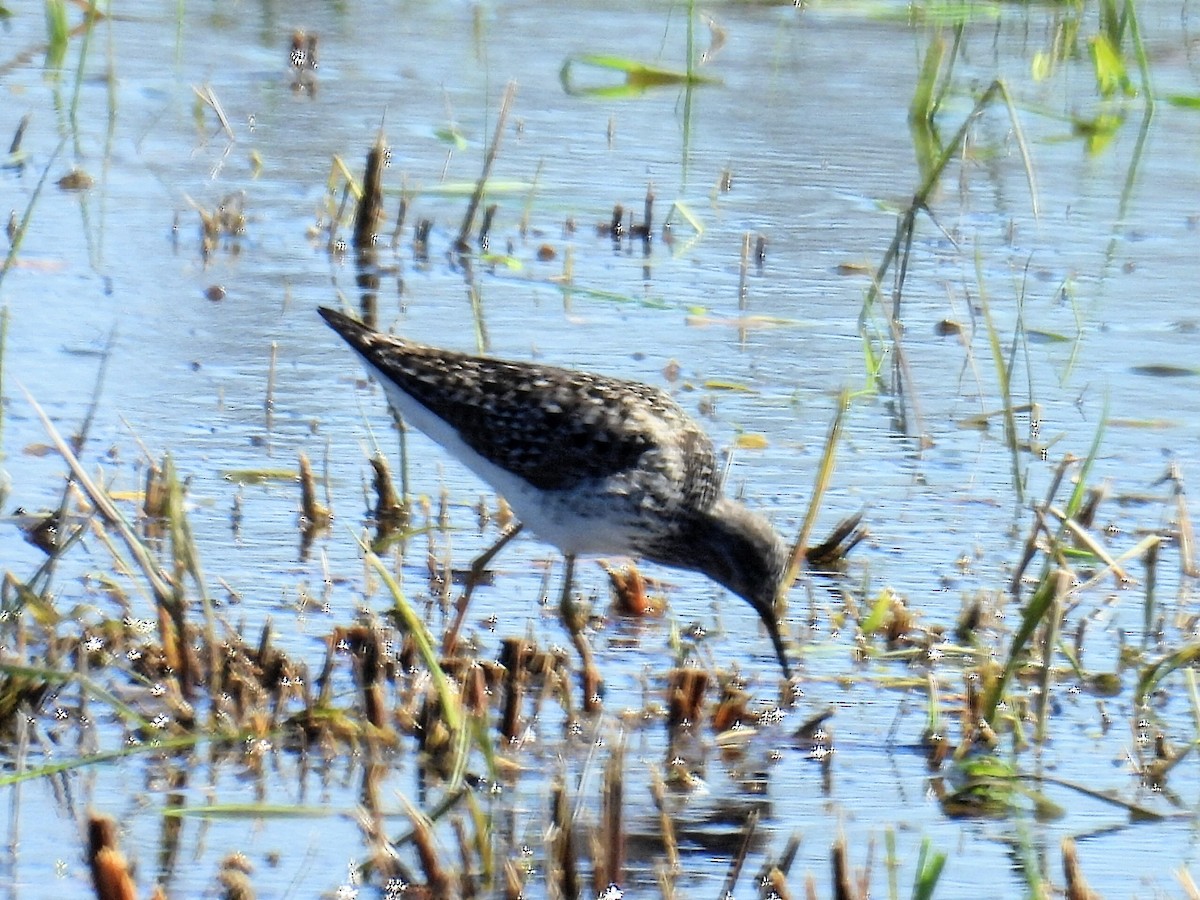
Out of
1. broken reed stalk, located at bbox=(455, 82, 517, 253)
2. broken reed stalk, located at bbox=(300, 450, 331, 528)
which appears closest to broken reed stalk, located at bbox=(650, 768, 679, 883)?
broken reed stalk, located at bbox=(300, 450, 331, 528)

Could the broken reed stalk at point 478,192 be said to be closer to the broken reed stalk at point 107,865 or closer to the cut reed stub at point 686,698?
the cut reed stub at point 686,698

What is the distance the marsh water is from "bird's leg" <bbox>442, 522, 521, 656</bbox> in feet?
0.27

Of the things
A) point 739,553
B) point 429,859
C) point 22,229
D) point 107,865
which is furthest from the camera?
point 22,229

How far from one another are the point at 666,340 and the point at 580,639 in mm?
2950

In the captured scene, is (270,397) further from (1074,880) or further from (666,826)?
(1074,880)

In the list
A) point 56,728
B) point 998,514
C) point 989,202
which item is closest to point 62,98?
point 989,202

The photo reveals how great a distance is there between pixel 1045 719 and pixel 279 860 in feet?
6.29

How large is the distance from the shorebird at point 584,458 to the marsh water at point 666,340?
208 mm

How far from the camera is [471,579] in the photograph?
6.26 meters

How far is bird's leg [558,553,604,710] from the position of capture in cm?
570

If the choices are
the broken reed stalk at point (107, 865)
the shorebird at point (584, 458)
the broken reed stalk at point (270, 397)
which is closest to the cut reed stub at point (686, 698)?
the shorebird at point (584, 458)

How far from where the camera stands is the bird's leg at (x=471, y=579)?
19.4ft

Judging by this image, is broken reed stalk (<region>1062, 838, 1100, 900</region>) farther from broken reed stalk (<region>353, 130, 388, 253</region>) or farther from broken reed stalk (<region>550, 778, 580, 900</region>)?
broken reed stalk (<region>353, 130, 388, 253</region>)

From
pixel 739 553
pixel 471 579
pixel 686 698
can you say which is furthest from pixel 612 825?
pixel 739 553
